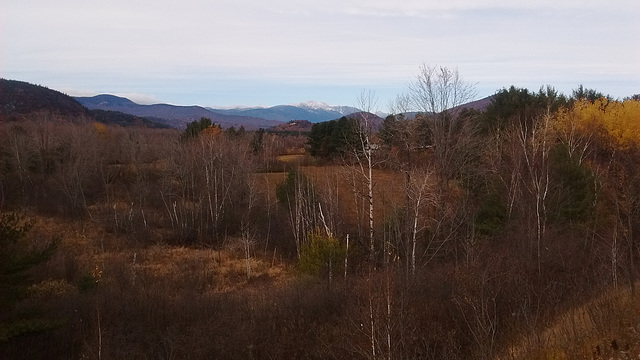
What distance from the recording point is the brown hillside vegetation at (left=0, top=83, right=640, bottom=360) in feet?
34.4

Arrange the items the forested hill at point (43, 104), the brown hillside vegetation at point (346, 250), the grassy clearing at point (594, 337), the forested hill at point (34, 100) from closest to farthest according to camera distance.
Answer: the grassy clearing at point (594, 337), the brown hillside vegetation at point (346, 250), the forested hill at point (43, 104), the forested hill at point (34, 100)

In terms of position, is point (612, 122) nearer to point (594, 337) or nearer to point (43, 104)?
point (594, 337)

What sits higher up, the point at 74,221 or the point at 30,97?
the point at 30,97

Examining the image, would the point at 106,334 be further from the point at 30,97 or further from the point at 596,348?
the point at 30,97

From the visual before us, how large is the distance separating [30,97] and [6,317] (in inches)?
3503

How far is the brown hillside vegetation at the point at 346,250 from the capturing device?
34.4 feet

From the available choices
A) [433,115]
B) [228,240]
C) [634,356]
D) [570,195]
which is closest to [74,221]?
[228,240]

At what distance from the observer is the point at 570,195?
20297 mm

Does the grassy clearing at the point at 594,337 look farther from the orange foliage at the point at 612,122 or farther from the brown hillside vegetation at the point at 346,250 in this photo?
the orange foliage at the point at 612,122

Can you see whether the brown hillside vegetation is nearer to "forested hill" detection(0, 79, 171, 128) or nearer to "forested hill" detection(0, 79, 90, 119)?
"forested hill" detection(0, 79, 171, 128)

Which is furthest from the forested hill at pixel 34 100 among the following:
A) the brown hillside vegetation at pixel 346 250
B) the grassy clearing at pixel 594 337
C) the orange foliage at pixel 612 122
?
the grassy clearing at pixel 594 337

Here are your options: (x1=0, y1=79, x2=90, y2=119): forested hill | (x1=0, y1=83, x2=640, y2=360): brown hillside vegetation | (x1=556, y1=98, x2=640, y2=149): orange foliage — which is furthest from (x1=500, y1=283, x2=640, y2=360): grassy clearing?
(x1=0, y1=79, x2=90, y2=119): forested hill

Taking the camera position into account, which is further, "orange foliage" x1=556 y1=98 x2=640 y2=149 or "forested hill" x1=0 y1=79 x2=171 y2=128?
"forested hill" x1=0 y1=79 x2=171 y2=128

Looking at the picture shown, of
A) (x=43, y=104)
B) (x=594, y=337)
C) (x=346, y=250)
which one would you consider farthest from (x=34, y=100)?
(x=594, y=337)
